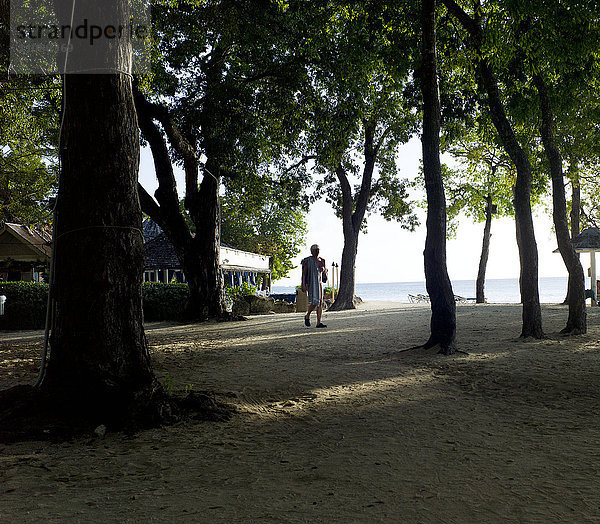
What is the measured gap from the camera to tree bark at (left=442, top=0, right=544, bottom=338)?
10.1 metres

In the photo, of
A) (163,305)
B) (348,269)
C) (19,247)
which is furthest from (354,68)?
(19,247)

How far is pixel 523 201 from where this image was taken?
34.8 ft

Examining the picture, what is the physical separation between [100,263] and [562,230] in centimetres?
1010

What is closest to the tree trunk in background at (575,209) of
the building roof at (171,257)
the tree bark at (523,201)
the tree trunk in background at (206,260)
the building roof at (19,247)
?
the tree bark at (523,201)

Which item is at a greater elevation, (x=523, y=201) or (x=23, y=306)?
(x=523, y=201)

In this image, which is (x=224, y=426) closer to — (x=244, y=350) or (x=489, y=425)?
(x=489, y=425)

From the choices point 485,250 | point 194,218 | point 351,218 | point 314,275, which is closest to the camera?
point 314,275

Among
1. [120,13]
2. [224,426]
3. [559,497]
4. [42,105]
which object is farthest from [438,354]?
[42,105]

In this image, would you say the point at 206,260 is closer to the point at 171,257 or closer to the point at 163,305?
the point at 163,305

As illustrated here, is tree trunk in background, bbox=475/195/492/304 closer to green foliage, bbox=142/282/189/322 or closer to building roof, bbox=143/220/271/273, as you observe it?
building roof, bbox=143/220/271/273

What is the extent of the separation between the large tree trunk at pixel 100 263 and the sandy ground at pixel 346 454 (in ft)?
2.00

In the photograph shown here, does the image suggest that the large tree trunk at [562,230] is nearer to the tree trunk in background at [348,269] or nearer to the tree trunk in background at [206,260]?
the tree trunk in background at [206,260]

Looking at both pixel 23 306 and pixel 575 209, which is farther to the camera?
pixel 575 209

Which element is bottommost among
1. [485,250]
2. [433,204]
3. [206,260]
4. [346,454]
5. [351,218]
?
[346,454]
